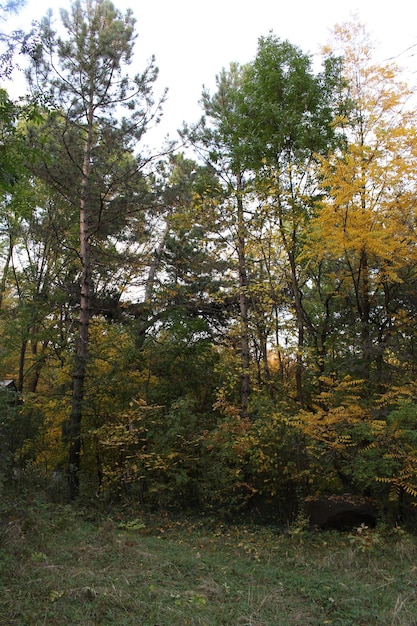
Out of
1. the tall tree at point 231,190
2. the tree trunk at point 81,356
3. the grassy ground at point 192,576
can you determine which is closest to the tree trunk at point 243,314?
the tall tree at point 231,190

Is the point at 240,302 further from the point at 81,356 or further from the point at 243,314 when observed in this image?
the point at 81,356

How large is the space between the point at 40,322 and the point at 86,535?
6.03 metres

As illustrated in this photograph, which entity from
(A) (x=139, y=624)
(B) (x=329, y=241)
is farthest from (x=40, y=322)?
(A) (x=139, y=624)

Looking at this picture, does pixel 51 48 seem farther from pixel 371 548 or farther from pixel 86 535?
pixel 371 548

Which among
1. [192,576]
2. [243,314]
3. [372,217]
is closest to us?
[192,576]

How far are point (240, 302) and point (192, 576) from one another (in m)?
5.72

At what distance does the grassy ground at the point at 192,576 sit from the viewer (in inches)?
145

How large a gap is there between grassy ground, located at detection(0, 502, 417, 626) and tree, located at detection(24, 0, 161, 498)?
10.9 ft

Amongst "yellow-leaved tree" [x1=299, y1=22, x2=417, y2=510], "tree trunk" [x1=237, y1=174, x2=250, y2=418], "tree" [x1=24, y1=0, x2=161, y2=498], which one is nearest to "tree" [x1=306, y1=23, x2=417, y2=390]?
"yellow-leaved tree" [x1=299, y1=22, x2=417, y2=510]

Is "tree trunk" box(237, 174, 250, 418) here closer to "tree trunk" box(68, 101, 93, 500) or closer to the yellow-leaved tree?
the yellow-leaved tree

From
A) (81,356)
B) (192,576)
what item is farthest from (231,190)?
(192,576)

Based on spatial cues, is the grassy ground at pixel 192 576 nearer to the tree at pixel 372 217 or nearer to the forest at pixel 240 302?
the forest at pixel 240 302

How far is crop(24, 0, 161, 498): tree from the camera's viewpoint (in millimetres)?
9023

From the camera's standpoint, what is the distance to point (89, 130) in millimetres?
9758
